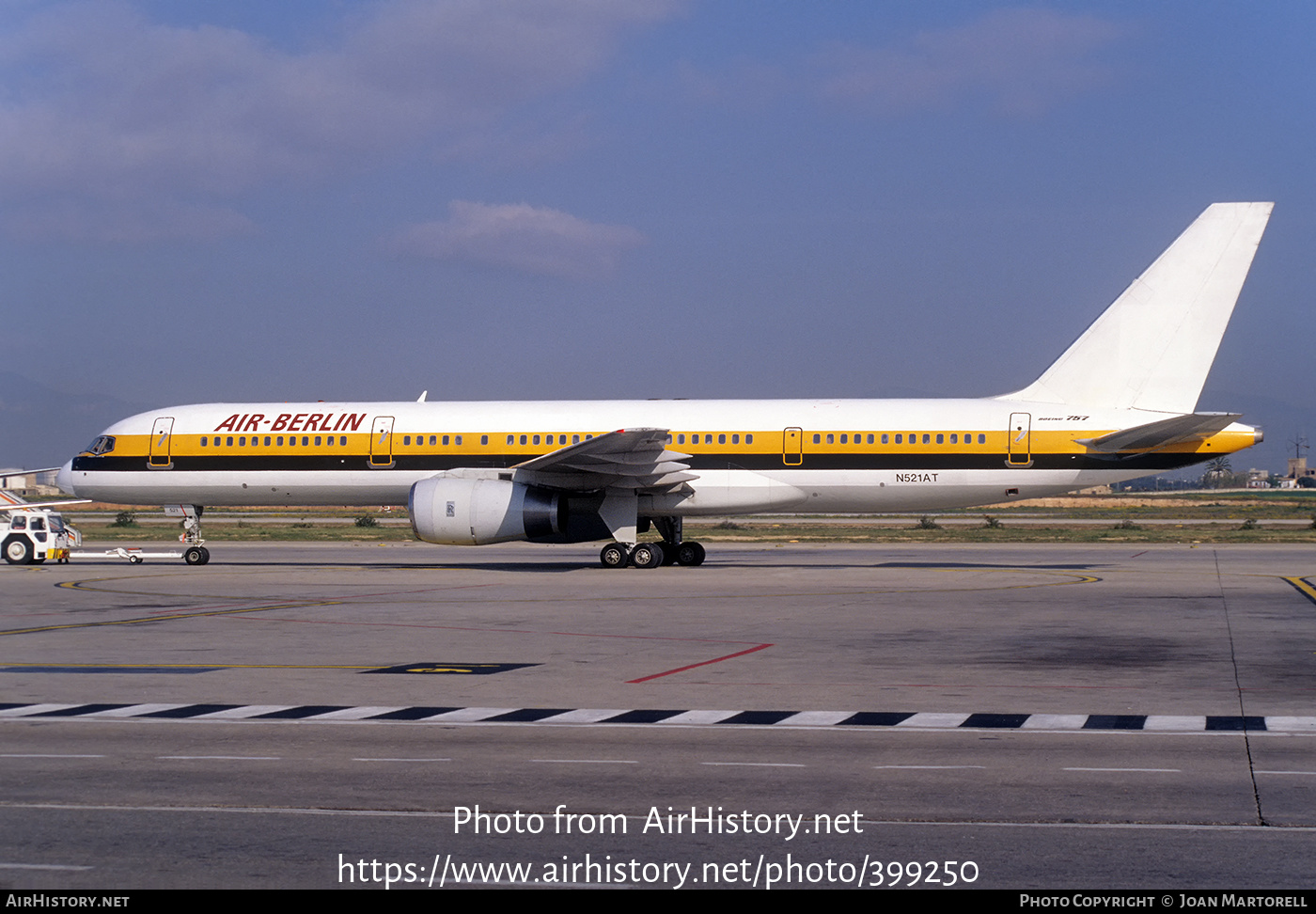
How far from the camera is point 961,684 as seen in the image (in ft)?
46.4

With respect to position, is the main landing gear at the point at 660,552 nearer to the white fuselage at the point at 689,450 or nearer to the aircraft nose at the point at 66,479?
the white fuselage at the point at 689,450

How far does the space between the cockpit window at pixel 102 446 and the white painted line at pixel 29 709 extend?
2664 centimetres

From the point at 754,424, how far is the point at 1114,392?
9.12 metres

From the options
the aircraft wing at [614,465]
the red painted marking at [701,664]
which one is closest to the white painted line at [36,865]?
the red painted marking at [701,664]

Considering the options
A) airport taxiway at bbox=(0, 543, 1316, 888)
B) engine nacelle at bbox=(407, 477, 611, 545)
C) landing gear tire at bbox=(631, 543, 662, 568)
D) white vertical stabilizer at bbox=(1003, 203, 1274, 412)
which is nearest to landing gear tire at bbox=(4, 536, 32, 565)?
engine nacelle at bbox=(407, 477, 611, 545)

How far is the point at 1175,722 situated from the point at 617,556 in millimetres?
22273

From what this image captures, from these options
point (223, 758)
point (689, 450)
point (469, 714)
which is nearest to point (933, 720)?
point (469, 714)

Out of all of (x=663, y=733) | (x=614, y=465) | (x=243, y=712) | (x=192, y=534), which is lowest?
(x=663, y=733)

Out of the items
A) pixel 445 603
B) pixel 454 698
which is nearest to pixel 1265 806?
pixel 454 698

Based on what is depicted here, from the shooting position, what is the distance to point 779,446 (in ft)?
109

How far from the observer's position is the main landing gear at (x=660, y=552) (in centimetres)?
3316

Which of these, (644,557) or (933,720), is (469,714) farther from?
(644,557)

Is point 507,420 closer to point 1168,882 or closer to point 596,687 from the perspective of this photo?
point 596,687
